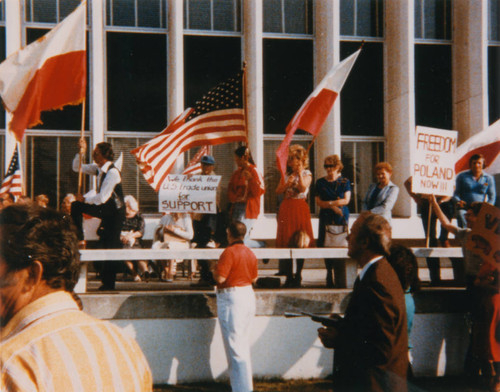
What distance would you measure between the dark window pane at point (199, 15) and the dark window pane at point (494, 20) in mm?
5891

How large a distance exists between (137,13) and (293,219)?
6.39 metres

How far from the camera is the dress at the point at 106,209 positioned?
7.23m

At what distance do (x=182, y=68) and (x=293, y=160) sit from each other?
5095 millimetres

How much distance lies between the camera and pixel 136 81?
12.4m

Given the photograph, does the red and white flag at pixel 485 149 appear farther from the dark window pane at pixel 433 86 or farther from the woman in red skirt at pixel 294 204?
the dark window pane at pixel 433 86

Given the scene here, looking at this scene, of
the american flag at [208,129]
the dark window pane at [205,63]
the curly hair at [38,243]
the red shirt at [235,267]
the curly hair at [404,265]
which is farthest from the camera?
the dark window pane at [205,63]

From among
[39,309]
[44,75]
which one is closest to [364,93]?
[44,75]

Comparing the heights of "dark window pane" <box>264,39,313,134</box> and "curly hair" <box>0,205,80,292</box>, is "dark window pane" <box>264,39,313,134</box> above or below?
above

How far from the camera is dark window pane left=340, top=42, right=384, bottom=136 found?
42.9ft

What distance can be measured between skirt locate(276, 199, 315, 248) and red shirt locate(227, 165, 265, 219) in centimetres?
36

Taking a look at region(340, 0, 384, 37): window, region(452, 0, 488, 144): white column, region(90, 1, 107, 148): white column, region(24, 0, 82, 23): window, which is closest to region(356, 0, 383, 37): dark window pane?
region(340, 0, 384, 37): window

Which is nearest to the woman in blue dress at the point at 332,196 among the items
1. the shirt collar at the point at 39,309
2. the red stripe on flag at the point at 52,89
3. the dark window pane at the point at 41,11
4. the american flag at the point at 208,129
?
the american flag at the point at 208,129

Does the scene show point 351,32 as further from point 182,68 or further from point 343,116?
point 182,68

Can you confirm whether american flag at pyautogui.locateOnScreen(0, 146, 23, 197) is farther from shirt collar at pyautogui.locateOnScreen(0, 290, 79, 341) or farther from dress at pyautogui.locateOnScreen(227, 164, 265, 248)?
shirt collar at pyautogui.locateOnScreen(0, 290, 79, 341)
